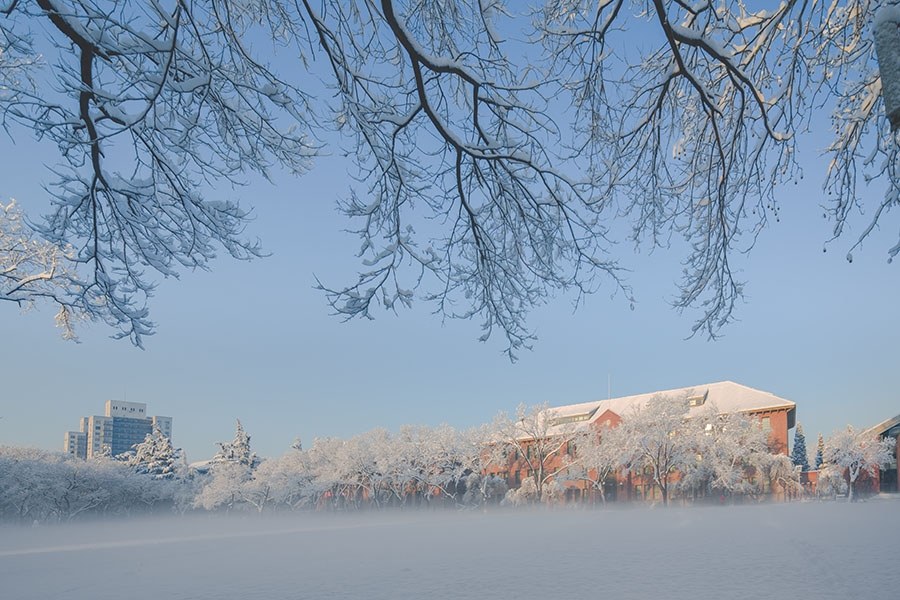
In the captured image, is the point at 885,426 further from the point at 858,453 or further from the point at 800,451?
the point at 800,451

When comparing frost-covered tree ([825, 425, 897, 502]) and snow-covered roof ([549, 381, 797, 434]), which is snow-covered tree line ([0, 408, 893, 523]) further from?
snow-covered roof ([549, 381, 797, 434])

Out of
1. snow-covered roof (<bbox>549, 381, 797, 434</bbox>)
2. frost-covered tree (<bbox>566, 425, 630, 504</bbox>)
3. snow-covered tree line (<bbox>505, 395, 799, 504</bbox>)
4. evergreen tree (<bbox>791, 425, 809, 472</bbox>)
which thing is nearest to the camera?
snow-covered tree line (<bbox>505, 395, 799, 504</bbox>)

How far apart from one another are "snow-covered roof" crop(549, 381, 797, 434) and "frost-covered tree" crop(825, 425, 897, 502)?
5.19 metres

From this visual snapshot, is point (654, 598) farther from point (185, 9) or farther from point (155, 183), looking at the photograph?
point (185, 9)

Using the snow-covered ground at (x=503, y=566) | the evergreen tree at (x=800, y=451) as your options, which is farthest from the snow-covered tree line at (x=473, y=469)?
the evergreen tree at (x=800, y=451)

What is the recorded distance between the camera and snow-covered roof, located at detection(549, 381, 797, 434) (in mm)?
55375

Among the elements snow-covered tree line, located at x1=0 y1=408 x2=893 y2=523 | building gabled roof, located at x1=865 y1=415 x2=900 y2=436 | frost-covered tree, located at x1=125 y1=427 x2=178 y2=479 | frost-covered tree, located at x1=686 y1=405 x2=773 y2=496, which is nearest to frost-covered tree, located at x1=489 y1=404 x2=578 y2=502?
snow-covered tree line, located at x1=0 y1=408 x2=893 y2=523

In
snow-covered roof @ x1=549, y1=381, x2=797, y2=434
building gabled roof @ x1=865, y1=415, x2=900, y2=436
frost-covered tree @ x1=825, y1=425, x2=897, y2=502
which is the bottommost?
frost-covered tree @ x1=825, y1=425, x2=897, y2=502

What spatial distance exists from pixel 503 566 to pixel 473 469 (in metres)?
40.3

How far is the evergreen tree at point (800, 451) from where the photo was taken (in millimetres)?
82819

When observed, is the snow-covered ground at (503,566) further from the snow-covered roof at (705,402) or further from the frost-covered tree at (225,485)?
the frost-covered tree at (225,485)

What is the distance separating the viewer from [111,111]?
15.0 ft

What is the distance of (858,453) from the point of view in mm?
57344

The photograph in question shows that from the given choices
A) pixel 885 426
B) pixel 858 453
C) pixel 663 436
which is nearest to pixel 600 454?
pixel 663 436
